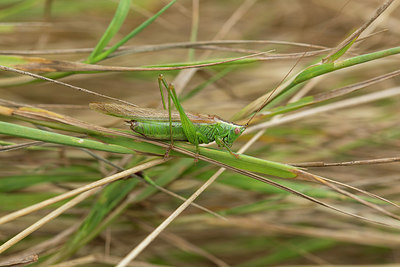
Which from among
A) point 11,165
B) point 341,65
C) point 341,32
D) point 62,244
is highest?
point 341,32

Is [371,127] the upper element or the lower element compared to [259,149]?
upper

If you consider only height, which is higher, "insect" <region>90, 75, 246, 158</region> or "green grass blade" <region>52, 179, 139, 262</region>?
"insect" <region>90, 75, 246, 158</region>

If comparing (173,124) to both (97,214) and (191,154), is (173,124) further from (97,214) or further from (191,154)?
(97,214)

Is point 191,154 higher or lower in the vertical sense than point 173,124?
lower

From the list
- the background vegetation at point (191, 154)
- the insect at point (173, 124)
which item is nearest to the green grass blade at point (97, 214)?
the background vegetation at point (191, 154)

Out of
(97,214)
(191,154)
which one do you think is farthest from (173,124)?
(97,214)

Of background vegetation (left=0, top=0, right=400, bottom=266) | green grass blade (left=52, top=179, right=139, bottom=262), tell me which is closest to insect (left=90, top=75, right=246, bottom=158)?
background vegetation (left=0, top=0, right=400, bottom=266)

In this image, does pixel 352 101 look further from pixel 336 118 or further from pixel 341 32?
pixel 341 32

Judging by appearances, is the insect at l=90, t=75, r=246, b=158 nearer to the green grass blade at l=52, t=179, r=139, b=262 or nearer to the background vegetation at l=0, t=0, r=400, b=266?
the background vegetation at l=0, t=0, r=400, b=266

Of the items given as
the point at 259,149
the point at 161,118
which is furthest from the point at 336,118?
the point at 161,118
